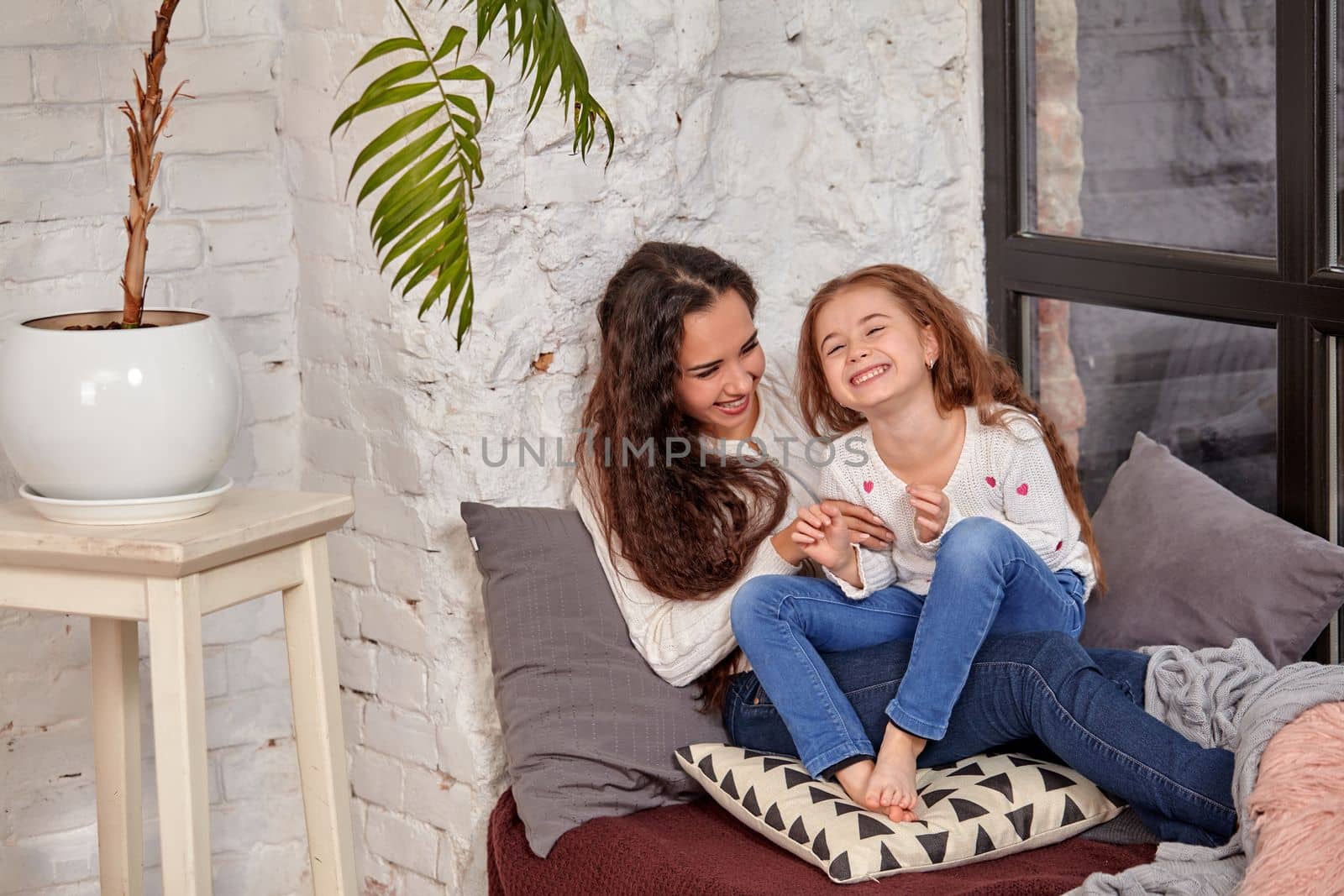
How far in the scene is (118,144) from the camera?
2.19 meters

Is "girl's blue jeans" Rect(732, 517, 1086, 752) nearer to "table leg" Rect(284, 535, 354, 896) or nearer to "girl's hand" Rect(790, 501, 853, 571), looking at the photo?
"girl's hand" Rect(790, 501, 853, 571)

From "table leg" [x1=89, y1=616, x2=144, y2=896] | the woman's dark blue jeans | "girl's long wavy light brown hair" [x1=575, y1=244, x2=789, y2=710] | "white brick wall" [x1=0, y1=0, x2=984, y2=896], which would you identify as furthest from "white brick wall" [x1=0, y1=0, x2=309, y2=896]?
the woman's dark blue jeans

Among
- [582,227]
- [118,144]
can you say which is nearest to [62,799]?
[118,144]

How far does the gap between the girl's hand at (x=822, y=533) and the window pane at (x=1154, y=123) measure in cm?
79

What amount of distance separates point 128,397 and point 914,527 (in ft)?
3.68

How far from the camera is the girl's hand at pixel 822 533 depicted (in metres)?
2.11

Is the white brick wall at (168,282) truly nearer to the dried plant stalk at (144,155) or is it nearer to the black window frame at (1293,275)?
the dried plant stalk at (144,155)

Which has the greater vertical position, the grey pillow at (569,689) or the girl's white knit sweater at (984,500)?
the girl's white knit sweater at (984,500)

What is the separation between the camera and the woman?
2.04 metres

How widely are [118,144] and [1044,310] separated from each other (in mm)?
1605

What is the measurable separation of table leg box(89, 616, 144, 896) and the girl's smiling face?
1078 millimetres

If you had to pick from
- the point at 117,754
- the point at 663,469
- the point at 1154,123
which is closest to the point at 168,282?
the point at 117,754

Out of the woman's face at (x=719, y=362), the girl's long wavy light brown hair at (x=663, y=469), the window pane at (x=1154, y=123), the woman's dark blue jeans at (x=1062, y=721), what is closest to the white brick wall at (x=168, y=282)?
the girl's long wavy light brown hair at (x=663, y=469)

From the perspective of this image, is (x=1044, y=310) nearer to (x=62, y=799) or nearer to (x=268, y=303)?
(x=268, y=303)
